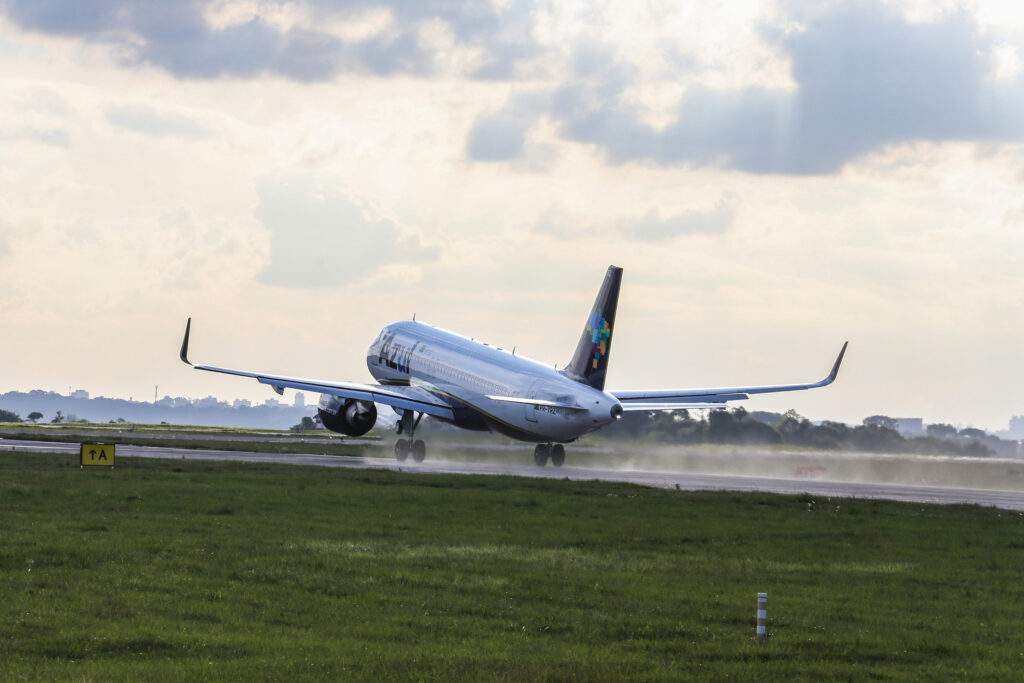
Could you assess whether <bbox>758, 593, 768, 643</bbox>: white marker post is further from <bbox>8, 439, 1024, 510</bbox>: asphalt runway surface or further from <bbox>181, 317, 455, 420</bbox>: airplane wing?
<bbox>181, 317, 455, 420</bbox>: airplane wing

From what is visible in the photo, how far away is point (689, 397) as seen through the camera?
74812mm

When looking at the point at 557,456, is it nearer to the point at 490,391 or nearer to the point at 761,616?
the point at 490,391

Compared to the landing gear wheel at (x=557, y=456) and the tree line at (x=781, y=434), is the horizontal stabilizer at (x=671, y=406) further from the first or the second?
the tree line at (x=781, y=434)

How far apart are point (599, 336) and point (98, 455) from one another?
981 inches

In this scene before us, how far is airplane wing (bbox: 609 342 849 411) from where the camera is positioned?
240 ft

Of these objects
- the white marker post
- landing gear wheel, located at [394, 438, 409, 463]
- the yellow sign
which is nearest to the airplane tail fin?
landing gear wheel, located at [394, 438, 409, 463]

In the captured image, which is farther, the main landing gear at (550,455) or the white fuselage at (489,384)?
the main landing gear at (550,455)

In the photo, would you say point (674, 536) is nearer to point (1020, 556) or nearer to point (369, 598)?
point (1020, 556)

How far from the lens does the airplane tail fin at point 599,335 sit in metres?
63.6

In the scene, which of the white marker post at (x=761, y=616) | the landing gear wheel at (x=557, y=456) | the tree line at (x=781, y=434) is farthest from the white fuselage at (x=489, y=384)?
→ the white marker post at (x=761, y=616)

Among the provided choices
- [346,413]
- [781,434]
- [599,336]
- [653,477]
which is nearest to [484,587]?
[653,477]

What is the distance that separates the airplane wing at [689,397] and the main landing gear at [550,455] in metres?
5.33

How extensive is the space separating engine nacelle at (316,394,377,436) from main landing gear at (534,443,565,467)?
10.7 meters

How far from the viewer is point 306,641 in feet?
60.8
